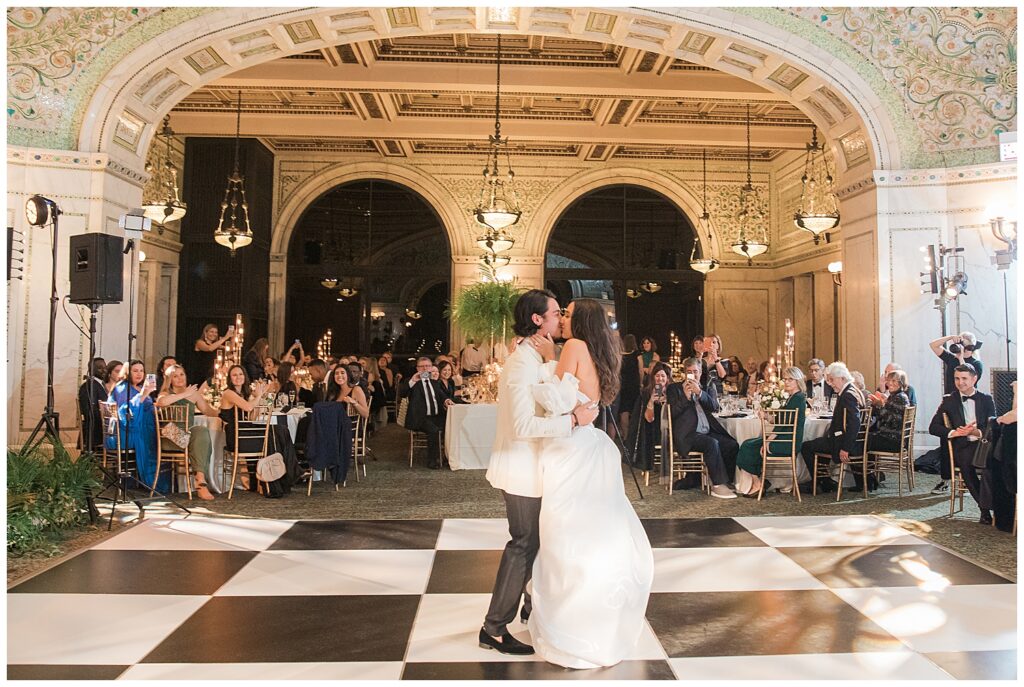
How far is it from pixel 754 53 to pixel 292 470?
6.80 m

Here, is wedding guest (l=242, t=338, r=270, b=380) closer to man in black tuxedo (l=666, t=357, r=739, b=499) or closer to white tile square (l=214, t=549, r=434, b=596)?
white tile square (l=214, t=549, r=434, b=596)

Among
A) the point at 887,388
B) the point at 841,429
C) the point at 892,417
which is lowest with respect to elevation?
the point at 841,429

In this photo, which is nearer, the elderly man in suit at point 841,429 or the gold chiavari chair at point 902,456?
the elderly man in suit at point 841,429

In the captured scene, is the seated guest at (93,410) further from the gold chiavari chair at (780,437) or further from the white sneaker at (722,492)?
the gold chiavari chair at (780,437)

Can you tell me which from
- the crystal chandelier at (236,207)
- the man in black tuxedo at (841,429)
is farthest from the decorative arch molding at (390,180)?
the man in black tuxedo at (841,429)

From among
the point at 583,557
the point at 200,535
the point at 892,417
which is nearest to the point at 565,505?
the point at 583,557

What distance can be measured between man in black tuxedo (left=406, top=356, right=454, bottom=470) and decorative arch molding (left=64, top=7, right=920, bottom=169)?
3.89 m

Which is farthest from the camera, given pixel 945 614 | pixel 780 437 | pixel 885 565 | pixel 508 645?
pixel 780 437

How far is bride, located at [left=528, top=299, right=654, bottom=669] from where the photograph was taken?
9.55 feet

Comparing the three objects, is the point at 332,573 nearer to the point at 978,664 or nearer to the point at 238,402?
the point at 238,402

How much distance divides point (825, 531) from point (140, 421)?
5910mm

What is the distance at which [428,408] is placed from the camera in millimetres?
8922

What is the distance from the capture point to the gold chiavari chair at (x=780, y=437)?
677cm

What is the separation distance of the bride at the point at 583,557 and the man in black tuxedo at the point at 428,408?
5766 mm
